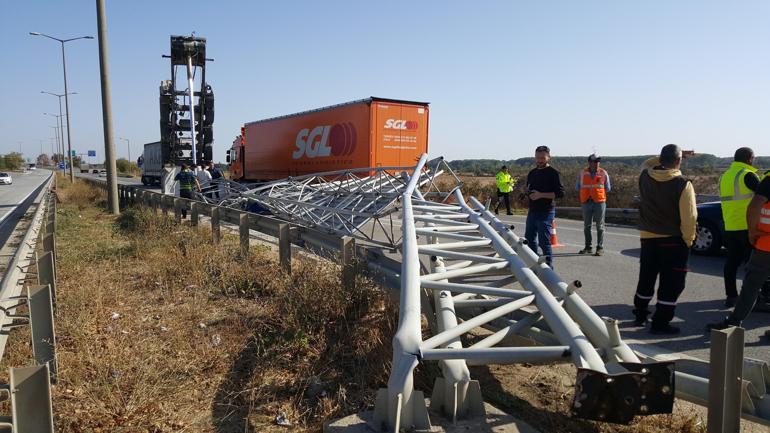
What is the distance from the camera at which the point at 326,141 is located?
17875 millimetres

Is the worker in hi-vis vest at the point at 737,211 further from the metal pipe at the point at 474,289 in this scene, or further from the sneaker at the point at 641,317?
the metal pipe at the point at 474,289

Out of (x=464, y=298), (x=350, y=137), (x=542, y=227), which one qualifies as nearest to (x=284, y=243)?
(x=464, y=298)

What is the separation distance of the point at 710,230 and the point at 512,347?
8.47 meters

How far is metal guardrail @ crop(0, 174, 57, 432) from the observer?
246cm

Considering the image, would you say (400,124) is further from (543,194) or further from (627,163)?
(627,163)

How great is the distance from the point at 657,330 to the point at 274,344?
376 cm

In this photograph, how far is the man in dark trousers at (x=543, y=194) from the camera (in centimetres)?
744

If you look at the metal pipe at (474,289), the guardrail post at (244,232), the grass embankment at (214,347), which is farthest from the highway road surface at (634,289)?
the guardrail post at (244,232)

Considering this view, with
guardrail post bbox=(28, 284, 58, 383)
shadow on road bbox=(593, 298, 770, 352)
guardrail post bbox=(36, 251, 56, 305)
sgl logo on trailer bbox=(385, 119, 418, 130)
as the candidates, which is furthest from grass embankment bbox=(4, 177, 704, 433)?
sgl logo on trailer bbox=(385, 119, 418, 130)

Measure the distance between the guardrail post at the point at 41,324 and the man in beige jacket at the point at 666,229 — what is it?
5.22m

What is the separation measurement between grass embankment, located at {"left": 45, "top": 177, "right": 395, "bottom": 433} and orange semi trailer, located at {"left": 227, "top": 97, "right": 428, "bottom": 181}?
31.7ft

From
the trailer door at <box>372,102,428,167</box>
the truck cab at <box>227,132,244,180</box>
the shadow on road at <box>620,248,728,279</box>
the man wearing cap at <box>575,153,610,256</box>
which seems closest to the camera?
the shadow on road at <box>620,248,728,279</box>

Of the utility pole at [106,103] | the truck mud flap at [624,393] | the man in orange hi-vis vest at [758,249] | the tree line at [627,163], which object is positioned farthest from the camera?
the tree line at [627,163]

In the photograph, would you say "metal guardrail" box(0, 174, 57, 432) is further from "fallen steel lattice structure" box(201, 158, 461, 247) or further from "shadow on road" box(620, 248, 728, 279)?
"shadow on road" box(620, 248, 728, 279)
